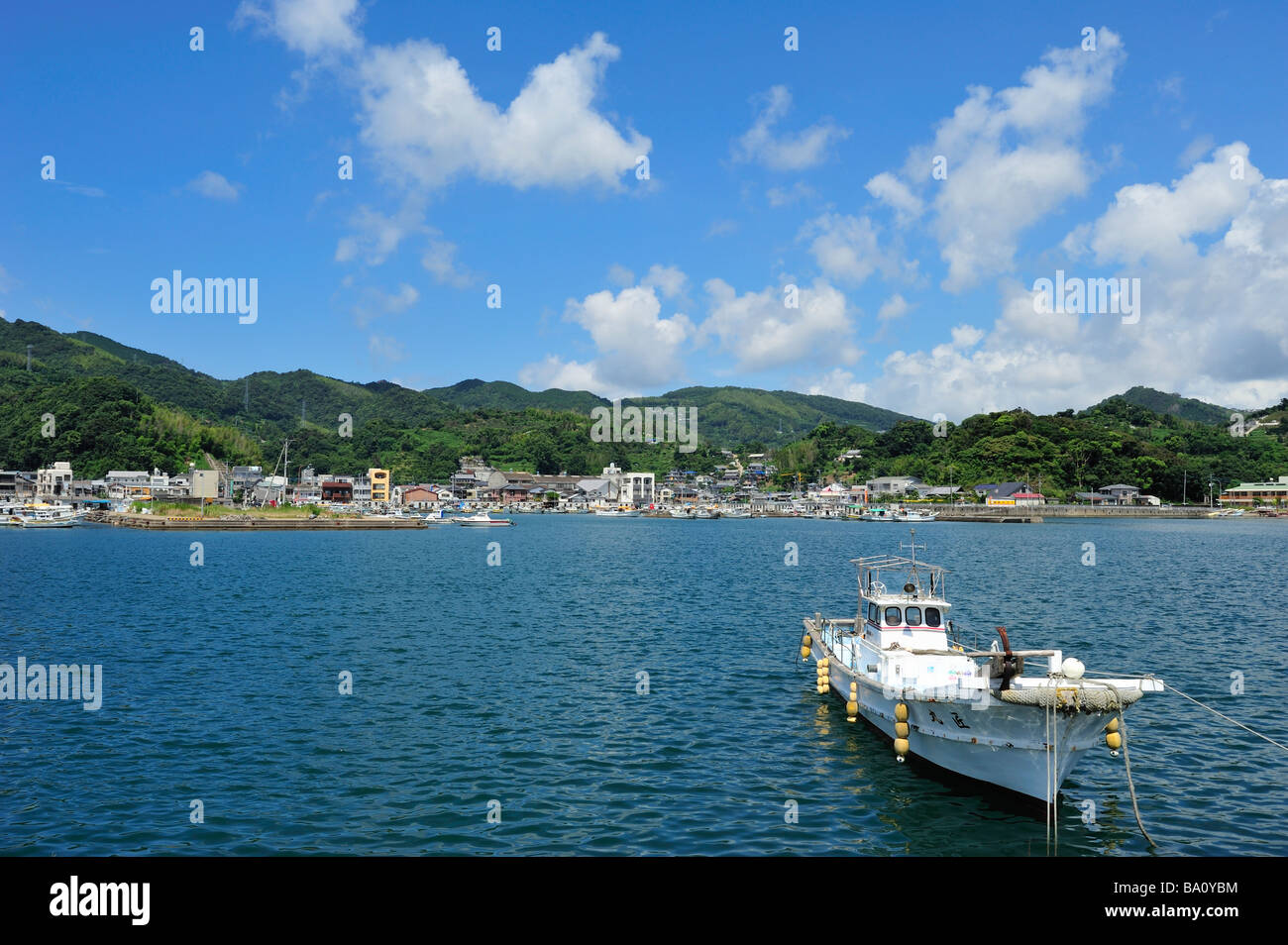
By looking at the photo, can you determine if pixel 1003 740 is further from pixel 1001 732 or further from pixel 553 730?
pixel 553 730

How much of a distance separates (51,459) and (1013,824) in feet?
770

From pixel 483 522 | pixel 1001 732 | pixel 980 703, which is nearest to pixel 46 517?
→ pixel 483 522

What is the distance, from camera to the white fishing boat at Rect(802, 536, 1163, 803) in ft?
58.3

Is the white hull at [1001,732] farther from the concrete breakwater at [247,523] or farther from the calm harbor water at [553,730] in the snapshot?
the concrete breakwater at [247,523]

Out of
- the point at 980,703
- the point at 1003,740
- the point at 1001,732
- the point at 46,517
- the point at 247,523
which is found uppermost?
the point at 46,517

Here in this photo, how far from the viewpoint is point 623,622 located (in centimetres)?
4506

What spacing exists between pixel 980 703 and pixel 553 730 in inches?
489

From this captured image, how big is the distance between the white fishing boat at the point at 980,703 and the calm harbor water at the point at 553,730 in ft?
2.96

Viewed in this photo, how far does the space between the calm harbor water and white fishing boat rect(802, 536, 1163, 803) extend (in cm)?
90

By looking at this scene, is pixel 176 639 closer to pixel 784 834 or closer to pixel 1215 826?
pixel 784 834

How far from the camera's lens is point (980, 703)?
18625mm

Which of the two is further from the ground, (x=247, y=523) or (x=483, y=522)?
(x=247, y=523)
